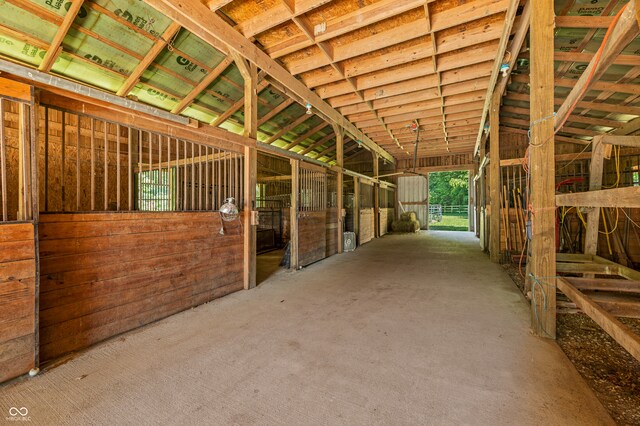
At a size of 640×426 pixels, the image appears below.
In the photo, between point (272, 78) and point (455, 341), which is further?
point (272, 78)

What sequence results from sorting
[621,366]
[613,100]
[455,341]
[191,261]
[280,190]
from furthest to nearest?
1. [280,190]
2. [613,100]
3. [191,261]
4. [455,341]
5. [621,366]

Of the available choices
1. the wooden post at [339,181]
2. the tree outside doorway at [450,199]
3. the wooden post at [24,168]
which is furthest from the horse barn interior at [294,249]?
the tree outside doorway at [450,199]

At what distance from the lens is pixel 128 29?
357 cm

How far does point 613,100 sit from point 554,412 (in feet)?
23.7

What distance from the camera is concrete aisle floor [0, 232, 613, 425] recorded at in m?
1.42

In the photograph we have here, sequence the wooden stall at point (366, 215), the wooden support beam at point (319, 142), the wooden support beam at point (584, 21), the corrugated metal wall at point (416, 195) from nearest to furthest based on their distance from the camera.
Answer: the wooden support beam at point (584, 21), the wooden stall at point (366, 215), the wooden support beam at point (319, 142), the corrugated metal wall at point (416, 195)

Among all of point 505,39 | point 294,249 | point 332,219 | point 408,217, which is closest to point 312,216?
point 294,249

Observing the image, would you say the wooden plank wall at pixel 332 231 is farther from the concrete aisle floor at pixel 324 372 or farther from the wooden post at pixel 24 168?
Answer: the wooden post at pixel 24 168

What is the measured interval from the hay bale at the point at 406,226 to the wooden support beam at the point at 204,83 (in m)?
9.04

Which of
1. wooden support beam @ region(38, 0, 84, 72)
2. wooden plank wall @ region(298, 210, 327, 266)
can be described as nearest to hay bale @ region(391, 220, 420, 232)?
wooden plank wall @ region(298, 210, 327, 266)

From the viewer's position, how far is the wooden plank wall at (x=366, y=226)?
8172 millimetres

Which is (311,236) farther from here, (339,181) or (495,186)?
(495,186)

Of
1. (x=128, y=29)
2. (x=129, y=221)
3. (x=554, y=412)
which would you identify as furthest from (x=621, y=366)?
(x=128, y=29)

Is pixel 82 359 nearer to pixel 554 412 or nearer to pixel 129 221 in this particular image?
pixel 129 221
